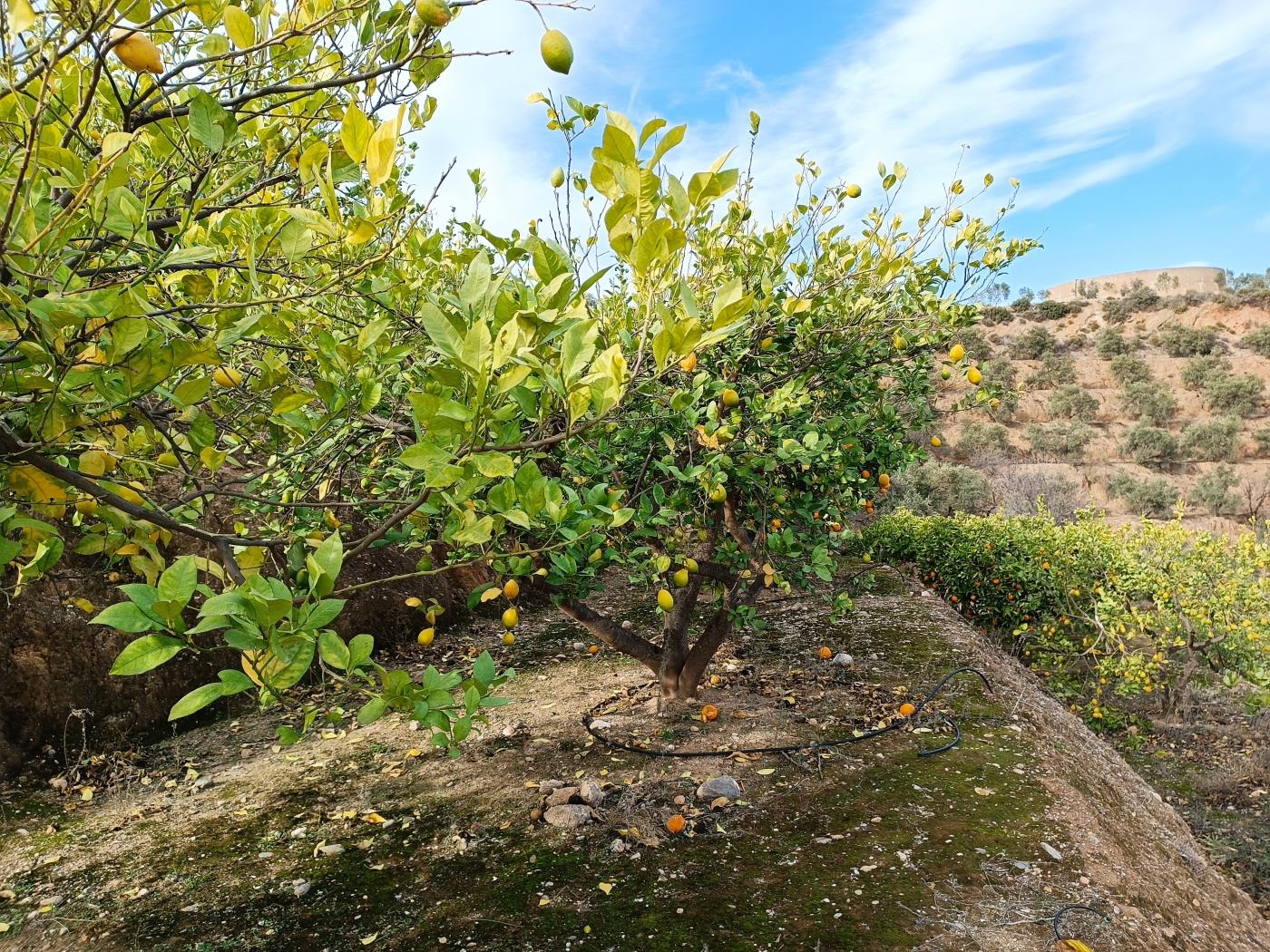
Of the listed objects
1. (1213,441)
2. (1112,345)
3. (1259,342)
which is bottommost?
(1213,441)

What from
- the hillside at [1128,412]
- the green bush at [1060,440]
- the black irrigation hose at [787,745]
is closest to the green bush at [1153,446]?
the hillside at [1128,412]

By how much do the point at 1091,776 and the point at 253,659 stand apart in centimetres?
426

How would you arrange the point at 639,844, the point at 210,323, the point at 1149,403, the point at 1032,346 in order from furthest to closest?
1. the point at 1032,346
2. the point at 1149,403
3. the point at 639,844
4. the point at 210,323

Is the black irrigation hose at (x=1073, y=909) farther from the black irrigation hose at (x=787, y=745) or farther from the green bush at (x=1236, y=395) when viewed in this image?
the green bush at (x=1236, y=395)

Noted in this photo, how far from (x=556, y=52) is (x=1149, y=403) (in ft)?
94.5

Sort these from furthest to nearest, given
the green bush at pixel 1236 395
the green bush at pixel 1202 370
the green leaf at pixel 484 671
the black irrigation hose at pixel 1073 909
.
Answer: the green bush at pixel 1202 370, the green bush at pixel 1236 395, the black irrigation hose at pixel 1073 909, the green leaf at pixel 484 671

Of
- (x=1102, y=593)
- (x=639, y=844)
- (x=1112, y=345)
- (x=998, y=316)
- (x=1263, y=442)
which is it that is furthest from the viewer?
(x=998, y=316)

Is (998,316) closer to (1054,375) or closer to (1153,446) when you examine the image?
(1054,375)

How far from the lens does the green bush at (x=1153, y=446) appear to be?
71.6 ft

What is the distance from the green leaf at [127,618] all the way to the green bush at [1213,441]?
26801 mm

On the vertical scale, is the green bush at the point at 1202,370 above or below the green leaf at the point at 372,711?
above

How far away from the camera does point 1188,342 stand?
28.1 meters

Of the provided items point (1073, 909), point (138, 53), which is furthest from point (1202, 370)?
point (138, 53)

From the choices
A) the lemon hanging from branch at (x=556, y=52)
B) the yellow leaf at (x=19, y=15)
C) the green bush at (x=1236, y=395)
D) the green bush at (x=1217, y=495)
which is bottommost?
the green bush at (x=1217, y=495)
